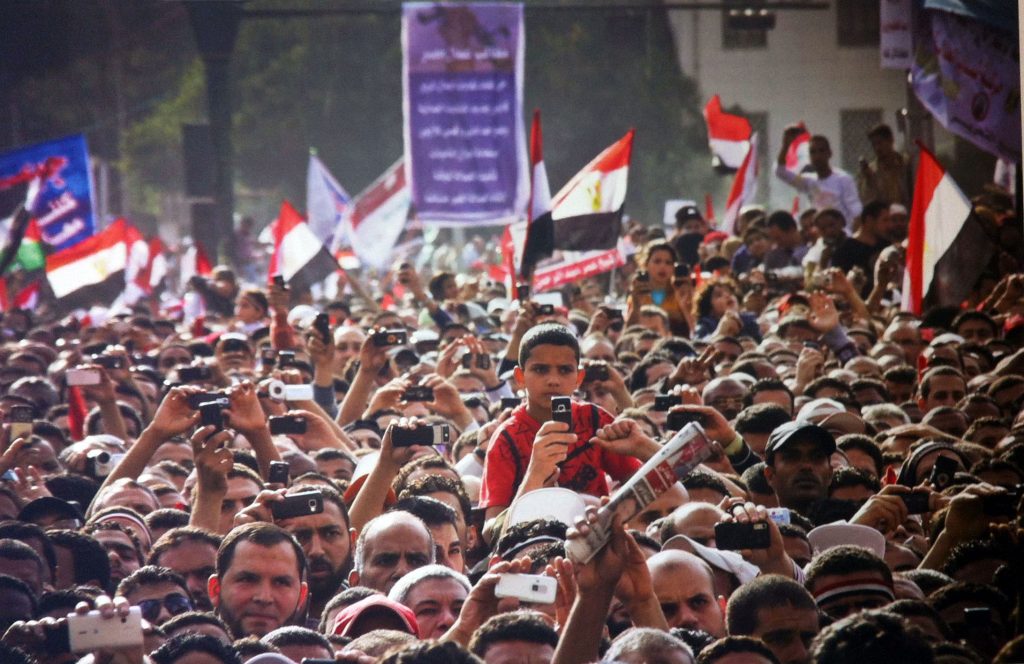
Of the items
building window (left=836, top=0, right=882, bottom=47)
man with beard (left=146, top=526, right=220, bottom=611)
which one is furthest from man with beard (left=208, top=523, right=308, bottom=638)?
building window (left=836, top=0, right=882, bottom=47)

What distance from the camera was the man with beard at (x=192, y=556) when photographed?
22.8 ft

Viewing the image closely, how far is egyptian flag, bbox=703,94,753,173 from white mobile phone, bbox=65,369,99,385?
35.6 ft

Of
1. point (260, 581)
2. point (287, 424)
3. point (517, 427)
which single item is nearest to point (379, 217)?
point (287, 424)

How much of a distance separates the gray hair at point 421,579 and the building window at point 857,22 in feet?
129

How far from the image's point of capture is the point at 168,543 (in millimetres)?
7016

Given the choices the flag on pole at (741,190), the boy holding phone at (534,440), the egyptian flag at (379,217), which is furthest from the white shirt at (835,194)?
the boy holding phone at (534,440)

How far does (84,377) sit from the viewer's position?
9789mm

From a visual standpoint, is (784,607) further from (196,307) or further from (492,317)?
(196,307)

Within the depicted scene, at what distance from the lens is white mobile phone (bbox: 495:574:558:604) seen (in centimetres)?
477

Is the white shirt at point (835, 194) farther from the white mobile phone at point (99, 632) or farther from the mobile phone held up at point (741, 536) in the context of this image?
the white mobile phone at point (99, 632)

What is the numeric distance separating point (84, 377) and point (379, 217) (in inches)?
392

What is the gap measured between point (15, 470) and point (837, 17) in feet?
129

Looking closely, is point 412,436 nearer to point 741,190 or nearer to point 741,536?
point 741,536

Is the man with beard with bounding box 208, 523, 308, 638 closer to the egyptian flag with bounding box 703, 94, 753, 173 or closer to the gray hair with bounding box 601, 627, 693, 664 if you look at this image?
the gray hair with bounding box 601, 627, 693, 664
